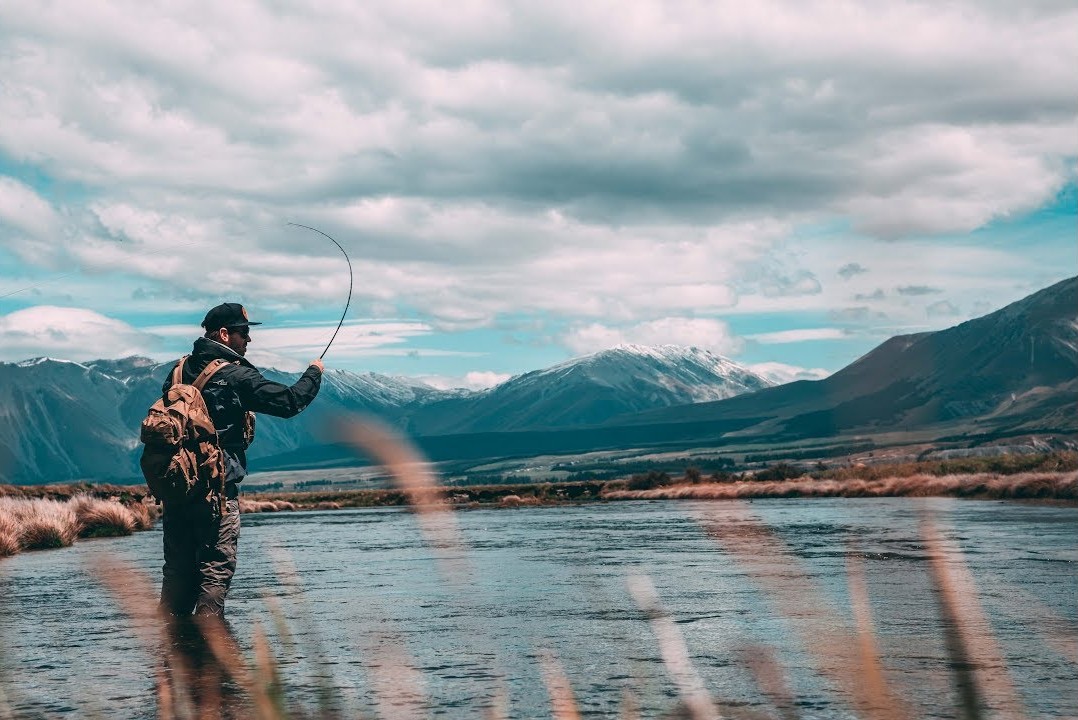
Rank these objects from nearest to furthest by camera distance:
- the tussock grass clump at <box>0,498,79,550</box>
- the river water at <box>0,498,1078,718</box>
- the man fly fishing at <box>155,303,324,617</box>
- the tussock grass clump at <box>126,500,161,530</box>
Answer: the river water at <box>0,498,1078,718</box>, the man fly fishing at <box>155,303,324,617</box>, the tussock grass clump at <box>0,498,79,550</box>, the tussock grass clump at <box>126,500,161,530</box>

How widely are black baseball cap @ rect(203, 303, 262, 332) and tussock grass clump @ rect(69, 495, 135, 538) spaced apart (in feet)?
62.7

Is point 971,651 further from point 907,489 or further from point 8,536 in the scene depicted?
point 907,489

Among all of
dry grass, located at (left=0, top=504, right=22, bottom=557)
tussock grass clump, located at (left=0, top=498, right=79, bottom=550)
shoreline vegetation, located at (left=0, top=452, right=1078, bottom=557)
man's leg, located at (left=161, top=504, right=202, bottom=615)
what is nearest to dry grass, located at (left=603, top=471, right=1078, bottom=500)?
shoreline vegetation, located at (left=0, top=452, right=1078, bottom=557)

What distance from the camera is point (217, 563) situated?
34.3 feet

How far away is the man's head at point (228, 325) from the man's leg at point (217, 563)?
55.4 inches

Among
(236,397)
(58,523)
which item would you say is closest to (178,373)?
(236,397)

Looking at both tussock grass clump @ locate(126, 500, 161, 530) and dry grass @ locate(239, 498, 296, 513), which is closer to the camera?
tussock grass clump @ locate(126, 500, 161, 530)

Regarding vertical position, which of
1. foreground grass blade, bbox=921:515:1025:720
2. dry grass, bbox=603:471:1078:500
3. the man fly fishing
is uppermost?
the man fly fishing

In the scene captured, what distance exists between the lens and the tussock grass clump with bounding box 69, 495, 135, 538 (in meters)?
28.5

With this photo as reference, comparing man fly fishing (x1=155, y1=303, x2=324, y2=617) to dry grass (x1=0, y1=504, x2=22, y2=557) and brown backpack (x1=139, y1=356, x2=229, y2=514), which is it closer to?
brown backpack (x1=139, y1=356, x2=229, y2=514)

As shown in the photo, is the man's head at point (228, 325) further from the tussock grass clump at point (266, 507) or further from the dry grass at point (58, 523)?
the tussock grass clump at point (266, 507)

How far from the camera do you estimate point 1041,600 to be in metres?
11.4

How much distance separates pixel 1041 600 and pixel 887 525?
14.5 meters

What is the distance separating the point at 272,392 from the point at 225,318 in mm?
1004
